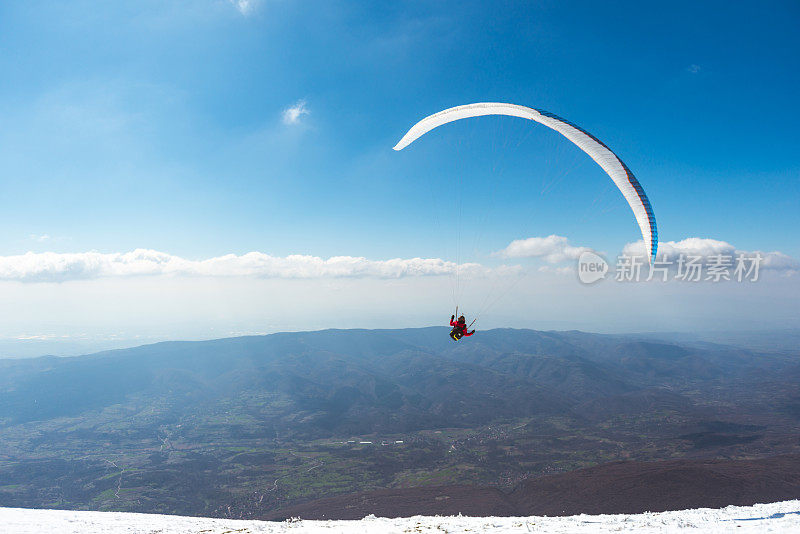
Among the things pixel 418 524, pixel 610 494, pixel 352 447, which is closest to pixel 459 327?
pixel 418 524

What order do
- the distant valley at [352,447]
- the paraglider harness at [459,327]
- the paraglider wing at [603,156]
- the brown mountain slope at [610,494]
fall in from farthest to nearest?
the distant valley at [352,447] → the brown mountain slope at [610,494] → the paraglider harness at [459,327] → the paraglider wing at [603,156]

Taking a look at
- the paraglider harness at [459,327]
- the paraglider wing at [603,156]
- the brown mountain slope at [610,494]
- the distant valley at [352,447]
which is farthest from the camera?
the distant valley at [352,447]

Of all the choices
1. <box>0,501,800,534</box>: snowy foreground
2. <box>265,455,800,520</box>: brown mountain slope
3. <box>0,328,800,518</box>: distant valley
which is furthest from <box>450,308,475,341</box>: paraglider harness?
<box>0,328,800,518</box>: distant valley

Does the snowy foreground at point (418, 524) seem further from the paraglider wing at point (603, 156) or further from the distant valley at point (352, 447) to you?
the distant valley at point (352, 447)

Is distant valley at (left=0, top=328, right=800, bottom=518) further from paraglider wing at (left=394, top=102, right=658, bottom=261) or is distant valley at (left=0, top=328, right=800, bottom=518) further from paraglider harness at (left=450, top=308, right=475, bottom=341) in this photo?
paraglider wing at (left=394, top=102, right=658, bottom=261)

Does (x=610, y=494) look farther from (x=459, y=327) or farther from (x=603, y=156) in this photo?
(x=603, y=156)

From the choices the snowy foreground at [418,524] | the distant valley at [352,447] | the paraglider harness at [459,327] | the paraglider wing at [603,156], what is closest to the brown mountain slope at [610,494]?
the distant valley at [352,447]

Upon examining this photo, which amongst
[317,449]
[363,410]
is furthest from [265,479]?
[363,410]

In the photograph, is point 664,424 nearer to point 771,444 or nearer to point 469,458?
point 771,444
